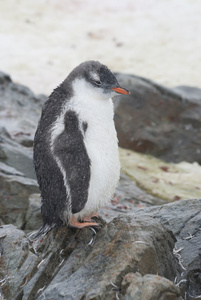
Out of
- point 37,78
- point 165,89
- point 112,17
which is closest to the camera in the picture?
point 165,89

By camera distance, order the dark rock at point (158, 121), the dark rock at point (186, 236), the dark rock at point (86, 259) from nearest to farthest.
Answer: the dark rock at point (86, 259), the dark rock at point (186, 236), the dark rock at point (158, 121)

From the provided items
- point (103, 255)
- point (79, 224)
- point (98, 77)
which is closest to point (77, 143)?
point (98, 77)

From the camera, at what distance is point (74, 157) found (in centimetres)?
414

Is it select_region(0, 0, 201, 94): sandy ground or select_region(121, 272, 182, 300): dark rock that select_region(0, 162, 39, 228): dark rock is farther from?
select_region(0, 0, 201, 94): sandy ground

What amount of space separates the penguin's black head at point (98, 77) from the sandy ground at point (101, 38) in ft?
29.6

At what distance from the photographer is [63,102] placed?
4164 millimetres

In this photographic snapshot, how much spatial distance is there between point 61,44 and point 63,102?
43.6 feet

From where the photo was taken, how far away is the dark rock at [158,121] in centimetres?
961

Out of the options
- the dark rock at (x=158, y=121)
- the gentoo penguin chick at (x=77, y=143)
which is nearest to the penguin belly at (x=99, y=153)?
the gentoo penguin chick at (x=77, y=143)

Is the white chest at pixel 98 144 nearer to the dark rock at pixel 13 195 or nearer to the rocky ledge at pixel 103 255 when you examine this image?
the rocky ledge at pixel 103 255

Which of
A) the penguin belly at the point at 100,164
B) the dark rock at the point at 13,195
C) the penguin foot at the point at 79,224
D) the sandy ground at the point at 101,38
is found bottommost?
the dark rock at the point at 13,195

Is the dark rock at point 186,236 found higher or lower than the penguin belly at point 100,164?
lower

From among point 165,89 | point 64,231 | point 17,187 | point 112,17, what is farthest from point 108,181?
point 112,17

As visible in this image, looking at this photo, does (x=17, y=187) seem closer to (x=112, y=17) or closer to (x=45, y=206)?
(x=45, y=206)
